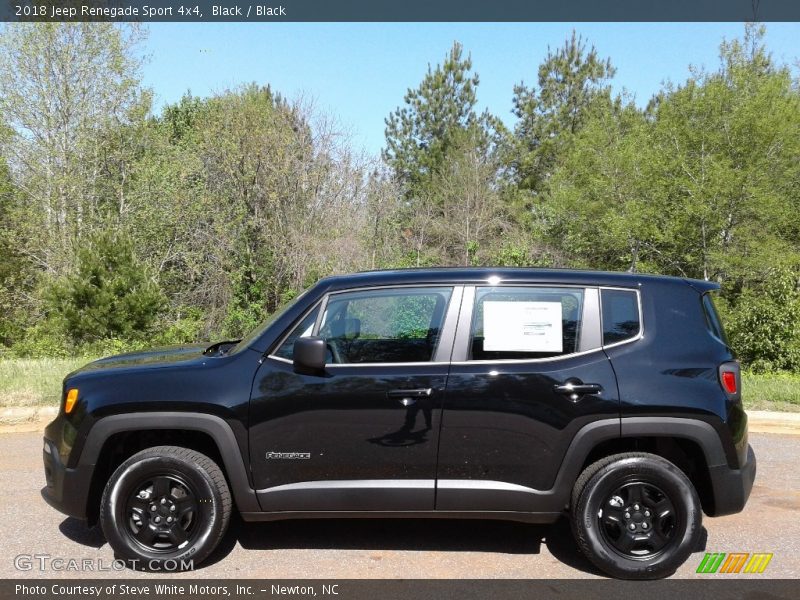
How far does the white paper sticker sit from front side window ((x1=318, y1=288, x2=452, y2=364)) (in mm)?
298

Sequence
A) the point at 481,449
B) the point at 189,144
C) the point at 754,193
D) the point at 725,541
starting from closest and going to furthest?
the point at 481,449 → the point at 725,541 → the point at 754,193 → the point at 189,144

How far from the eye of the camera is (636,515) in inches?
163

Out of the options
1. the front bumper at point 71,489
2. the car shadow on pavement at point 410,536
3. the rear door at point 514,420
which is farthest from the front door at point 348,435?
the front bumper at point 71,489

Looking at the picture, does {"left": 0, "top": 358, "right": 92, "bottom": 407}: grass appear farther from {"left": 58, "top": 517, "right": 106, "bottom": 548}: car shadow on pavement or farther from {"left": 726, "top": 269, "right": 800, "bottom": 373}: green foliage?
{"left": 726, "top": 269, "right": 800, "bottom": 373}: green foliage

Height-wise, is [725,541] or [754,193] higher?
[754,193]

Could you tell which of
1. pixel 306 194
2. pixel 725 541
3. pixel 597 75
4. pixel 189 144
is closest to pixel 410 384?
pixel 725 541

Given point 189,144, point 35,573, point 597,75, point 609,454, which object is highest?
point 597,75

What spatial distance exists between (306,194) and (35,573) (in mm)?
20312

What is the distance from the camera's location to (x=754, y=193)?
2300 centimetres

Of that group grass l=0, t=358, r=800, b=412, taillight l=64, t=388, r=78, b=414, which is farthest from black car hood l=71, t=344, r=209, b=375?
grass l=0, t=358, r=800, b=412

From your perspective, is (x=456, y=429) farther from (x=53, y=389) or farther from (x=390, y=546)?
(x=53, y=389)

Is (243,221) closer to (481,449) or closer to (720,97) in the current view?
(720,97)

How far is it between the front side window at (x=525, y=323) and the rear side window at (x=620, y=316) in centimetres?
16

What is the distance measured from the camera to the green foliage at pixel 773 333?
545 inches
